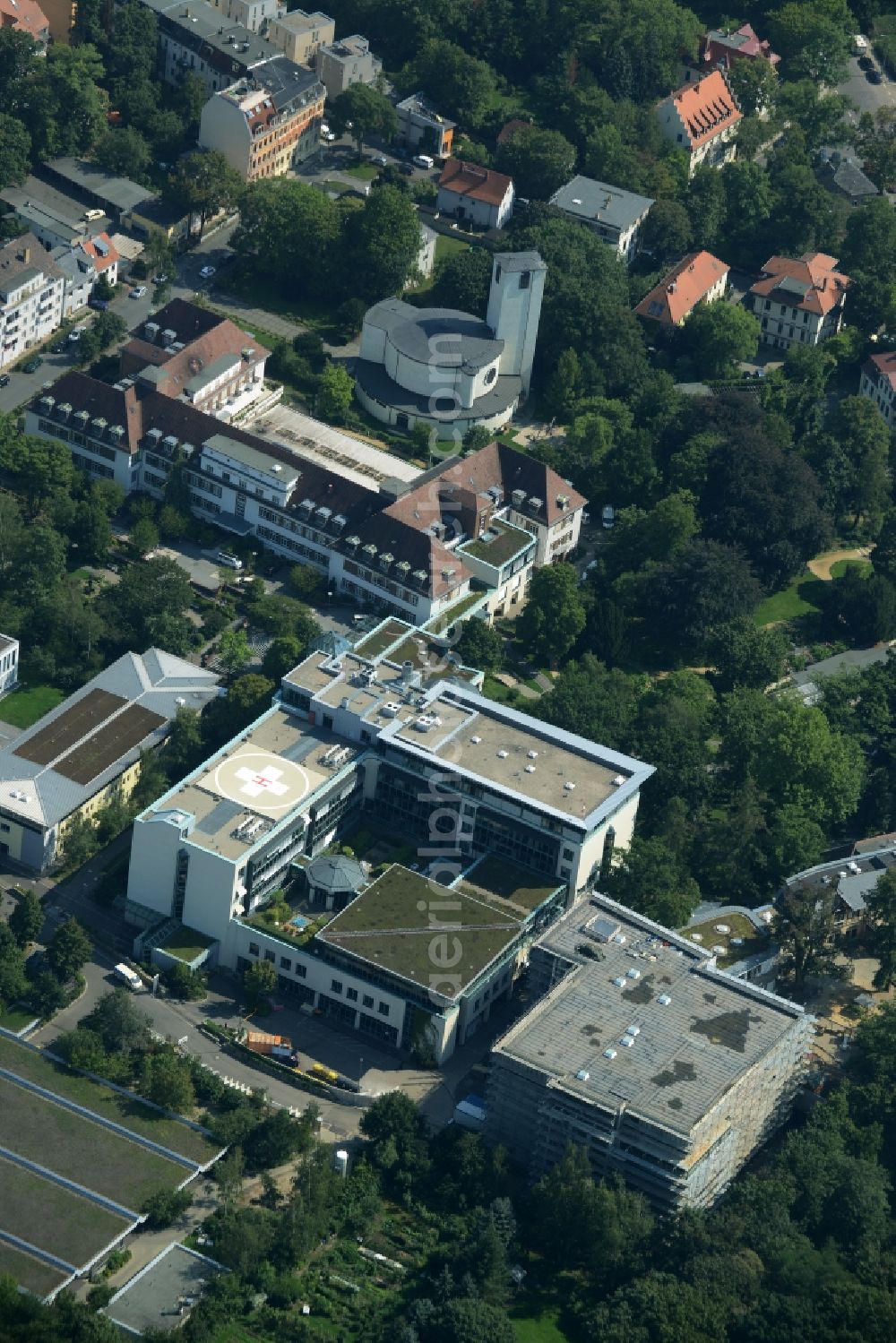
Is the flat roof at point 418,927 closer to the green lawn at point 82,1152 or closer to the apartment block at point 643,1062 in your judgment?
the apartment block at point 643,1062

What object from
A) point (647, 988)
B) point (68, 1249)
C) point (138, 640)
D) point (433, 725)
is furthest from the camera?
point (138, 640)

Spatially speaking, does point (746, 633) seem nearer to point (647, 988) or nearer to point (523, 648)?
point (523, 648)

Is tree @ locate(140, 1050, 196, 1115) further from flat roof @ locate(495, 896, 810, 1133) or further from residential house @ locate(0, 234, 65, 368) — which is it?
residential house @ locate(0, 234, 65, 368)

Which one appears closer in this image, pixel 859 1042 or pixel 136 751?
pixel 859 1042

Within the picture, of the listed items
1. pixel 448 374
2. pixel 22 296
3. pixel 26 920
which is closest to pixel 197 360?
pixel 22 296

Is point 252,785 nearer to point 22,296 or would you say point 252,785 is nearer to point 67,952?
point 67,952

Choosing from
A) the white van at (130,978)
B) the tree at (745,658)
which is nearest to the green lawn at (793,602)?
the tree at (745,658)

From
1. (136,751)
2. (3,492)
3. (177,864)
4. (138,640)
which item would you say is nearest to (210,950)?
(177,864)

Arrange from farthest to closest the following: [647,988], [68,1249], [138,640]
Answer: [138,640], [647,988], [68,1249]
